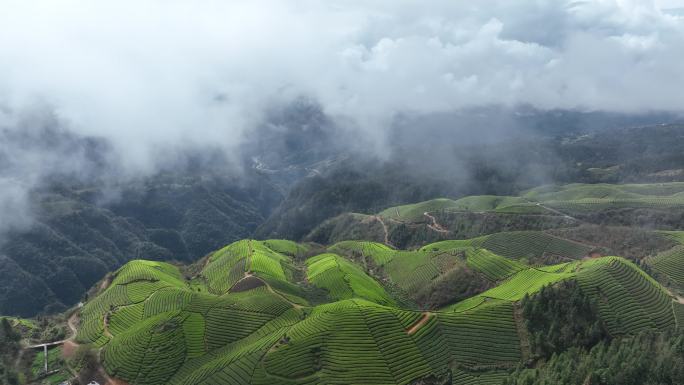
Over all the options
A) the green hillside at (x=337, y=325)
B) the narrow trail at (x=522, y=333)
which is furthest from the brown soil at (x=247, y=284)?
the narrow trail at (x=522, y=333)

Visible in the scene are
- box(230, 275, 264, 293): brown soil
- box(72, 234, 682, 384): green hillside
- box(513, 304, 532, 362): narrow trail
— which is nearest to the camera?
box(72, 234, 682, 384): green hillside

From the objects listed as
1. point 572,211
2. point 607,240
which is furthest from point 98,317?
point 572,211

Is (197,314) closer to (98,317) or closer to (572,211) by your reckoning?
(98,317)

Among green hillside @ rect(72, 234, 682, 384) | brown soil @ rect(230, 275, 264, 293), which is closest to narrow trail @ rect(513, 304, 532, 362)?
green hillside @ rect(72, 234, 682, 384)

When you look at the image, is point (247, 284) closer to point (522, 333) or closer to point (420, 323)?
point (420, 323)

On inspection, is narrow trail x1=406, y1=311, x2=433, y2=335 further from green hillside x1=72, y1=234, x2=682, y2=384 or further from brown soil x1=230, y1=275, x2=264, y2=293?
brown soil x1=230, y1=275, x2=264, y2=293

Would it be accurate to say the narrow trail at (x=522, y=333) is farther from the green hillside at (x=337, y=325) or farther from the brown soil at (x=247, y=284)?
the brown soil at (x=247, y=284)
